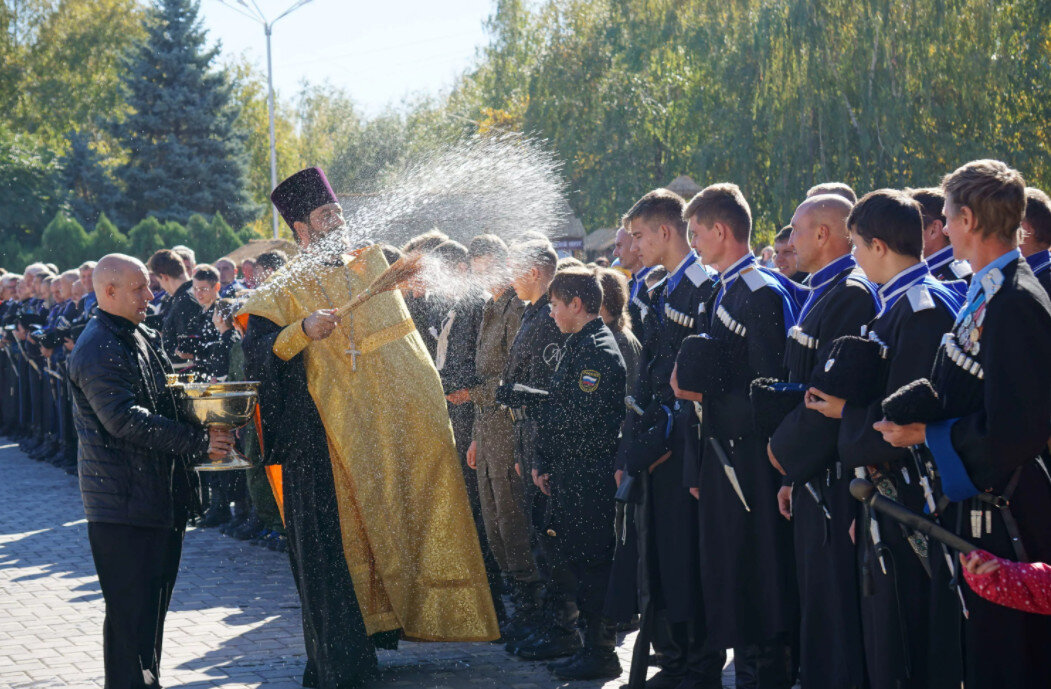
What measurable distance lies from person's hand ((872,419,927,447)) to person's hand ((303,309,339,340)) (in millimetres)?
2824

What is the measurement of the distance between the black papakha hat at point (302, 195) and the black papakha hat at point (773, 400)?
2567 millimetres

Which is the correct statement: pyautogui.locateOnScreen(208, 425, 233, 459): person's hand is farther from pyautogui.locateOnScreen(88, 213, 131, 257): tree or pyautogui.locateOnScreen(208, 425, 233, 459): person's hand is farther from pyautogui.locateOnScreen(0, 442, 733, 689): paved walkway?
pyautogui.locateOnScreen(88, 213, 131, 257): tree

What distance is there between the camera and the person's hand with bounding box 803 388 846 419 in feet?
14.7

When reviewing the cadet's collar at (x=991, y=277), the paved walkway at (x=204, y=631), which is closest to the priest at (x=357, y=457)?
the paved walkway at (x=204, y=631)

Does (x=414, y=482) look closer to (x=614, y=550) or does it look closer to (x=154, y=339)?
(x=614, y=550)

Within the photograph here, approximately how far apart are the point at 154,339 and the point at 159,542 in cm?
104

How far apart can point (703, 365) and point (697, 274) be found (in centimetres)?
72

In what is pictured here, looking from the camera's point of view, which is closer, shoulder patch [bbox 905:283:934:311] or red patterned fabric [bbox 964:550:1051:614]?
red patterned fabric [bbox 964:550:1051:614]

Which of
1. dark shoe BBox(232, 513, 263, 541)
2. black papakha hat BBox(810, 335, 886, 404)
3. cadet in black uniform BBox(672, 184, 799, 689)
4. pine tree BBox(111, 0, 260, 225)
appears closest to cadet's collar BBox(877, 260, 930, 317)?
black papakha hat BBox(810, 335, 886, 404)

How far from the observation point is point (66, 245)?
129 feet

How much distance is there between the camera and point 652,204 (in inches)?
240

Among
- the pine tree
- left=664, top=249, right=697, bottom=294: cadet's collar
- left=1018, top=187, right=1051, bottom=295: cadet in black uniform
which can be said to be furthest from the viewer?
the pine tree

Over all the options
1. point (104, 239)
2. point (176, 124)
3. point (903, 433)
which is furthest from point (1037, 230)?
point (176, 124)

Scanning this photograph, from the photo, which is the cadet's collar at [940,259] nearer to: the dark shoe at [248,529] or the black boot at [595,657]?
the black boot at [595,657]
